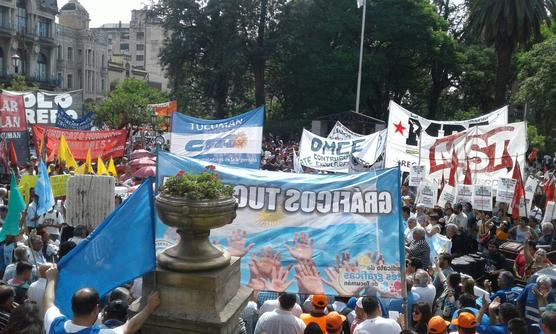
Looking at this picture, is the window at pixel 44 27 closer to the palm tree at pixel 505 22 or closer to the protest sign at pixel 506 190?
the palm tree at pixel 505 22

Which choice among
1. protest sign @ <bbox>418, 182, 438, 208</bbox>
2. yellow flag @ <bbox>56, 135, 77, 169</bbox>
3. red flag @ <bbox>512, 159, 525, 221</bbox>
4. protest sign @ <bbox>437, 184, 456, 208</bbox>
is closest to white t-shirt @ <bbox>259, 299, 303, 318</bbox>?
protest sign @ <bbox>418, 182, 438, 208</bbox>

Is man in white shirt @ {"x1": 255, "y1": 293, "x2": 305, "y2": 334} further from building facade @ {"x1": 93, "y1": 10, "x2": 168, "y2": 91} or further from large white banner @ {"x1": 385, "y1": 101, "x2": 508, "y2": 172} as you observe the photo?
building facade @ {"x1": 93, "y1": 10, "x2": 168, "y2": 91}

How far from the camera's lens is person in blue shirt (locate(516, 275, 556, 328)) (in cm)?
647

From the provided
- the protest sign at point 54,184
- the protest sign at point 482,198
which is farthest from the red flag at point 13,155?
the protest sign at point 482,198

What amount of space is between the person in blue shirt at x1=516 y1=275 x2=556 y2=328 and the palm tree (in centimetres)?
2498

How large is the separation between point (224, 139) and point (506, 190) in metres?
6.13

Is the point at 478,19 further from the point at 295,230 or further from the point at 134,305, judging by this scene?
the point at 134,305

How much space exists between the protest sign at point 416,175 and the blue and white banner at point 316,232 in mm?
7382

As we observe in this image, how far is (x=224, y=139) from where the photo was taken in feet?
42.8

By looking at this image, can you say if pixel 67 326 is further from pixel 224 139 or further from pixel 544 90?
pixel 544 90

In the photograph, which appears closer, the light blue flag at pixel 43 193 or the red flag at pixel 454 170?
the light blue flag at pixel 43 193

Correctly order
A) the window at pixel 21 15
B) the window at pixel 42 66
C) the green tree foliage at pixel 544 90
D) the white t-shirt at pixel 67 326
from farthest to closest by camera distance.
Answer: the window at pixel 42 66 → the window at pixel 21 15 → the green tree foliage at pixel 544 90 → the white t-shirt at pixel 67 326

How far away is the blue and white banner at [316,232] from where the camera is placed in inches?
249

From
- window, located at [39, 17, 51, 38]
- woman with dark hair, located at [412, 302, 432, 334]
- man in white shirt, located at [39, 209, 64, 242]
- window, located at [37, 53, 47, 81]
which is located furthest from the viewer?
window, located at [37, 53, 47, 81]
